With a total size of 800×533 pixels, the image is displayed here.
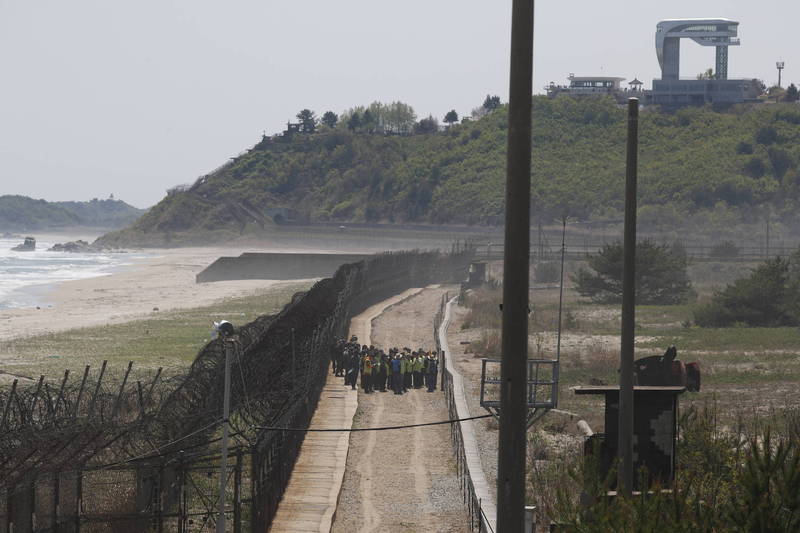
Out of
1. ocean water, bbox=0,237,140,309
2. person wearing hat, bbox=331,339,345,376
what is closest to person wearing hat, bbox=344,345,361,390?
person wearing hat, bbox=331,339,345,376

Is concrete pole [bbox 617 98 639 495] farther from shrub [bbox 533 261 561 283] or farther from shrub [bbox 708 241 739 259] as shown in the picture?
shrub [bbox 708 241 739 259]

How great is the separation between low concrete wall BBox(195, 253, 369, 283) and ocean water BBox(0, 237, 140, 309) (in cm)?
1448

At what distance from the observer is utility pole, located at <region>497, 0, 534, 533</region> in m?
7.75

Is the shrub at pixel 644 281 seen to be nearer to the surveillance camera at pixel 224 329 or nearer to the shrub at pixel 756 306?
the shrub at pixel 756 306

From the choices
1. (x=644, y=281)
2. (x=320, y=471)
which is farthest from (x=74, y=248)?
(x=320, y=471)

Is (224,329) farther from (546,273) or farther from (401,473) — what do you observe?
(546,273)

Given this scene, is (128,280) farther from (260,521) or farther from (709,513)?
(709,513)

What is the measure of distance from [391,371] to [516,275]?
27.6 m

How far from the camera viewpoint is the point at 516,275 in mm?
7766

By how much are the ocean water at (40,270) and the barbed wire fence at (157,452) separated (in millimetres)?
57791

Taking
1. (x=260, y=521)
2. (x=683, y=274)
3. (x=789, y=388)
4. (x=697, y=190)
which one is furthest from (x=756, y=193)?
(x=260, y=521)

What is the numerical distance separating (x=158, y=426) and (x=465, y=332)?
37.1 meters

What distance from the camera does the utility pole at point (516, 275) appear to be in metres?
7.75

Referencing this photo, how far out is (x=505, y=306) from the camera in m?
7.88
